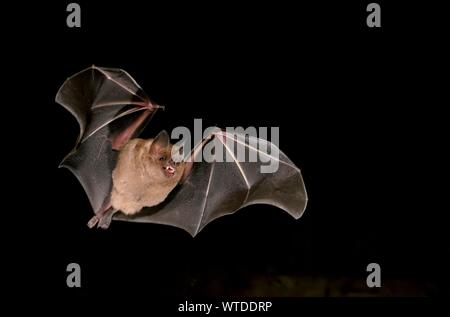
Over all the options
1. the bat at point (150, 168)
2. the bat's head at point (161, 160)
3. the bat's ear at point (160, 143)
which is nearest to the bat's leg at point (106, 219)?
the bat at point (150, 168)

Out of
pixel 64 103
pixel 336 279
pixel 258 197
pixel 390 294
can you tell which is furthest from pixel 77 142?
pixel 390 294

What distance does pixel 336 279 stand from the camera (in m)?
3.68

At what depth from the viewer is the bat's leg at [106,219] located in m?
3.57

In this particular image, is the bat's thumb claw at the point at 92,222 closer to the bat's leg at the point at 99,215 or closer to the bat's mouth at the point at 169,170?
the bat's leg at the point at 99,215

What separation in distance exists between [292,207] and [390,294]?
0.85 m

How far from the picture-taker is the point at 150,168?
11.0 feet

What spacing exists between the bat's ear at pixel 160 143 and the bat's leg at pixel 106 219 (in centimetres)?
54

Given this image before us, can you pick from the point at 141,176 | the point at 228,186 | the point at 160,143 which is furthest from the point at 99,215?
the point at 228,186

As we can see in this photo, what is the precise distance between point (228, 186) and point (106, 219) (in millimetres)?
783

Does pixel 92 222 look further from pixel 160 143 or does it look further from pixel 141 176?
pixel 160 143

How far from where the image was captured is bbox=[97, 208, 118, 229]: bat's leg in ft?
11.7

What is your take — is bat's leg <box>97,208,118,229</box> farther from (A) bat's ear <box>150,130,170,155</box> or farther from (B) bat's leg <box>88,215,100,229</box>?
(A) bat's ear <box>150,130,170,155</box>

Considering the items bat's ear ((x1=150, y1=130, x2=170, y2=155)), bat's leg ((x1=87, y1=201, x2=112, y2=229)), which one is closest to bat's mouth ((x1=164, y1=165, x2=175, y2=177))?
bat's ear ((x1=150, y1=130, x2=170, y2=155))

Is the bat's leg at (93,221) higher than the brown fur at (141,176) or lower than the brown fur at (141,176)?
lower
